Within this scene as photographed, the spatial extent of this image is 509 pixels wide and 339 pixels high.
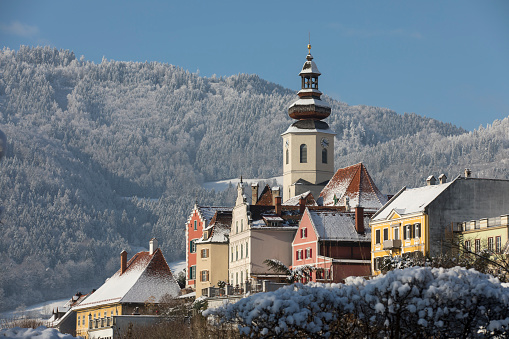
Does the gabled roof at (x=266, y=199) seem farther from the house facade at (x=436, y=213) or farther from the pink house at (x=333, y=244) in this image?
the house facade at (x=436, y=213)

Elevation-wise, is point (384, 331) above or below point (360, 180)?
below

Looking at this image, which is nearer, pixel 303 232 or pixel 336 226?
pixel 336 226

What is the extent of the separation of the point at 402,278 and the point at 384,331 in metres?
2.20

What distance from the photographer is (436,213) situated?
256ft

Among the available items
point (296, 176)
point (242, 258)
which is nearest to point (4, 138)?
point (242, 258)

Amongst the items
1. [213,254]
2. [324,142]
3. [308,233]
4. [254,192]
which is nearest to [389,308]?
[308,233]

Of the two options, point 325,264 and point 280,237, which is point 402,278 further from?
point 280,237

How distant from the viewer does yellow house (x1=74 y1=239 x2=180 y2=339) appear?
339ft

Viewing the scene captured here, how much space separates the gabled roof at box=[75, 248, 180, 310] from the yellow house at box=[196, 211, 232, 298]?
213 inches

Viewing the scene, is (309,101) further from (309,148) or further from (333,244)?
(333,244)

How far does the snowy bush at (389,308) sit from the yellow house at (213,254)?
6148 cm

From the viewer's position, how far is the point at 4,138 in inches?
969

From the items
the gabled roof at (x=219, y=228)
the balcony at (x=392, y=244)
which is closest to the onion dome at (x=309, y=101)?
the gabled roof at (x=219, y=228)

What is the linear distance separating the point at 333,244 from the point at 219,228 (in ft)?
67.8
